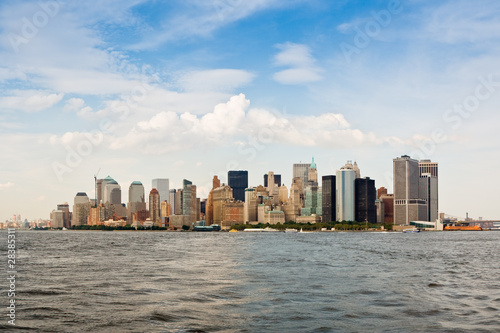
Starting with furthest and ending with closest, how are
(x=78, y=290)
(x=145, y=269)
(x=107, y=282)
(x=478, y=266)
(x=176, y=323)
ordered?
(x=478, y=266)
(x=145, y=269)
(x=107, y=282)
(x=78, y=290)
(x=176, y=323)

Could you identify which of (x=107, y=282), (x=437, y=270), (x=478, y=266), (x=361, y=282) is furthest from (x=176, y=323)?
(x=478, y=266)

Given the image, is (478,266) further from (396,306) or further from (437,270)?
(396,306)

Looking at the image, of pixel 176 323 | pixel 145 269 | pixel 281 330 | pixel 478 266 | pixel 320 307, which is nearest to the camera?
pixel 281 330

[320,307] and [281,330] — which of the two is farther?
[320,307]

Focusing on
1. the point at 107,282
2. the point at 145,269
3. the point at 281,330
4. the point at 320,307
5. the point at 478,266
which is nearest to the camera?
the point at 281,330

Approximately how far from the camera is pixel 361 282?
48.2 m

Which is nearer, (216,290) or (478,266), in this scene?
(216,290)

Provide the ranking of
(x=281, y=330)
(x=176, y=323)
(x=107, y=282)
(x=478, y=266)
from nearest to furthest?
(x=281, y=330) < (x=176, y=323) < (x=107, y=282) < (x=478, y=266)

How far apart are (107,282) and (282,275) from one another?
59.7ft

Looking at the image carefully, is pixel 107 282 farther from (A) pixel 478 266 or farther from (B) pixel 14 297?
(A) pixel 478 266

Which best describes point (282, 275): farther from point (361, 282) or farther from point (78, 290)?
point (78, 290)

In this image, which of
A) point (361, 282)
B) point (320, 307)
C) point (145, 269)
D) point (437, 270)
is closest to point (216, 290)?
point (320, 307)

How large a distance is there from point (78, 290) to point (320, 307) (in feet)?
67.6

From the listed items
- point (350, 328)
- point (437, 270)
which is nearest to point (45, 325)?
point (350, 328)
